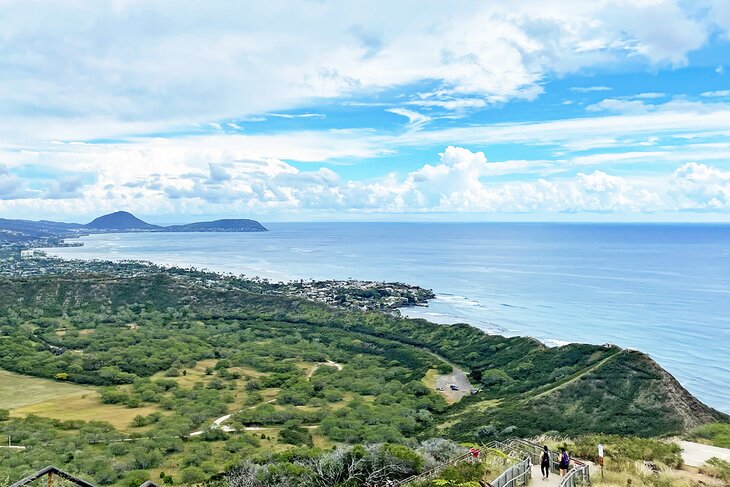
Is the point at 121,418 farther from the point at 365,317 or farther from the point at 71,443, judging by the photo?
the point at 365,317

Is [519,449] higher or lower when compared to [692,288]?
higher

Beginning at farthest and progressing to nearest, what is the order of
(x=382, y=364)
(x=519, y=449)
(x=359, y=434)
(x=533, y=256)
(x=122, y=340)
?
(x=533, y=256)
(x=122, y=340)
(x=382, y=364)
(x=359, y=434)
(x=519, y=449)

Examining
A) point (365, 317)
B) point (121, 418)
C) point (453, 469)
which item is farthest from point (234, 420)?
point (365, 317)

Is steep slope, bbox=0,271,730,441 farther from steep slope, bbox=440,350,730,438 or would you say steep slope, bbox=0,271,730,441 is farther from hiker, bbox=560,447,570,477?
hiker, bbox=560,447,570,477

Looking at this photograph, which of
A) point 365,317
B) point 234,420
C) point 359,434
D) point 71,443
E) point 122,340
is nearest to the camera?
point 71,443

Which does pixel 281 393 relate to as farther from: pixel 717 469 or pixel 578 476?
pixel 578 476

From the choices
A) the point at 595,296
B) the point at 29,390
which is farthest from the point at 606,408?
the point at 595,296

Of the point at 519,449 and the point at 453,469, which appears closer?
the point at 453,469
